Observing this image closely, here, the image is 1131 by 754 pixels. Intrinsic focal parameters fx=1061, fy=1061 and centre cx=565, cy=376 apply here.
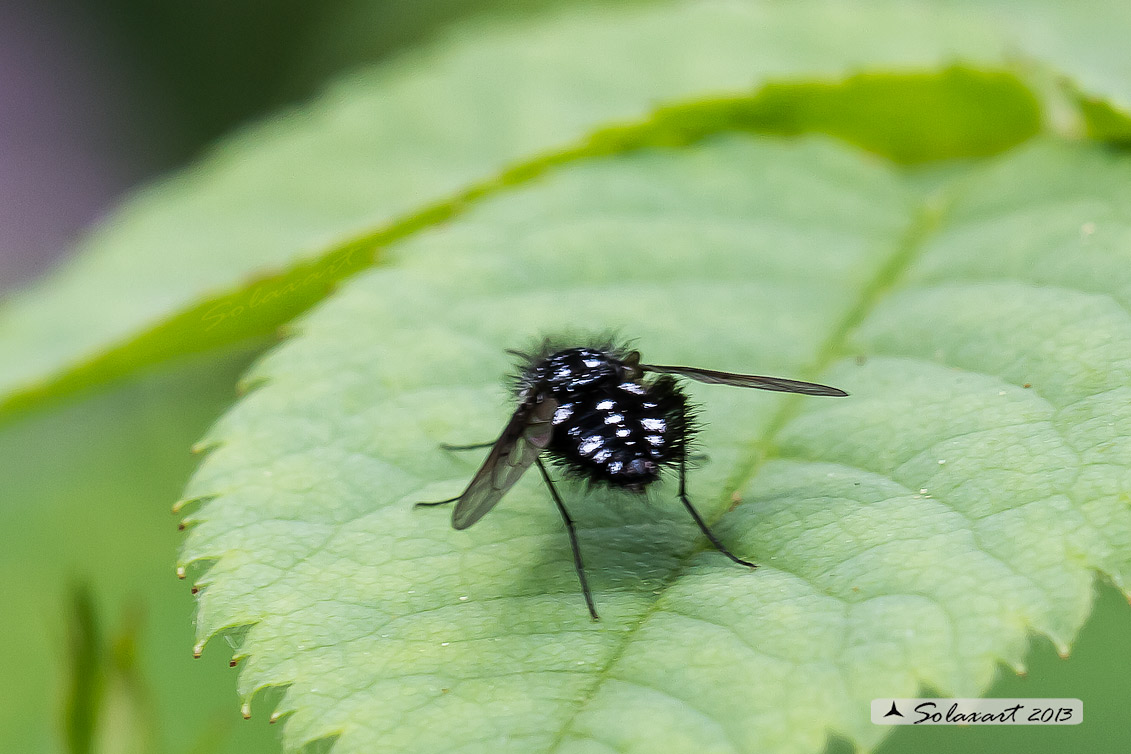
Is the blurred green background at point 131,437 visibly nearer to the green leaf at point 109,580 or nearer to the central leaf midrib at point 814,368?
the green leaf at point 109,580

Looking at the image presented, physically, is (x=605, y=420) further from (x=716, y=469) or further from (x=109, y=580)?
(x=109, y=580)

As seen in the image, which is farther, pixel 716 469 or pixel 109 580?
pixel 109 580

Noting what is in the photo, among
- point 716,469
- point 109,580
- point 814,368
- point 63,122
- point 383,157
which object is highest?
point 63,122

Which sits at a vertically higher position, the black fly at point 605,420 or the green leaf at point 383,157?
the green leaf at point 383,157

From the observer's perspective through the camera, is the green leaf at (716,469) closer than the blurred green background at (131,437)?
Yes

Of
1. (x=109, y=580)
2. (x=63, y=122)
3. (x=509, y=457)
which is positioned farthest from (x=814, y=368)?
(x=63, y=122)

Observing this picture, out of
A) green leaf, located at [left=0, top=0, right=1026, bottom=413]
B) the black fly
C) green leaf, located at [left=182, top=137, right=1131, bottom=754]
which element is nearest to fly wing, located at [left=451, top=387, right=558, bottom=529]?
the black fly

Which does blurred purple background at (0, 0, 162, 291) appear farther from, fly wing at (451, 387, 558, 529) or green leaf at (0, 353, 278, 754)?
fly wing at (451, 387, 558, 529)

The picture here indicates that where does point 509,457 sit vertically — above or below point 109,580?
below

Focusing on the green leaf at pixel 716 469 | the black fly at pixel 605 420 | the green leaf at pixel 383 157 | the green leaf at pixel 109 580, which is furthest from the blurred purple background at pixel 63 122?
the black fly at pixel 605 420
